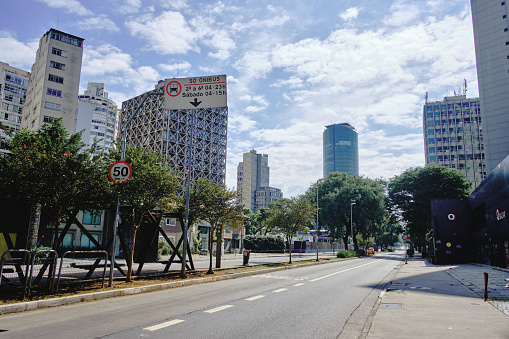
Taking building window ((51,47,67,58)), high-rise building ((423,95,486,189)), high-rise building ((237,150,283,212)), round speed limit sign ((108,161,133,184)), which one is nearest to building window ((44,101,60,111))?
building window ((51,47,67,58))

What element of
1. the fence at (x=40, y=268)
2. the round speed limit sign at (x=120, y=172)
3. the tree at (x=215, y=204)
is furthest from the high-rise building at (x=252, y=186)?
the round speed limit sign at (x=120, y=172)

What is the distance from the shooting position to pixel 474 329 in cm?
681

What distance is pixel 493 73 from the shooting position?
76.5m

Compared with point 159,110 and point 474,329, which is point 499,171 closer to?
point 474,329

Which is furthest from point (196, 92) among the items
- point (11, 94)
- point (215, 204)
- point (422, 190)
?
point (11, 94)

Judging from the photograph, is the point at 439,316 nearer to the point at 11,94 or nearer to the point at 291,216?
the point at 291,216

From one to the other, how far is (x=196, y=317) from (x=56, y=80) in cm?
7166

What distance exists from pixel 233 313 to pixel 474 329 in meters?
5.01

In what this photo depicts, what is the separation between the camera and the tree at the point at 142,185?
1298 centimetres

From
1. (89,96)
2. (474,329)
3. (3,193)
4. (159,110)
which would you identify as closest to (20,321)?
(3,193)

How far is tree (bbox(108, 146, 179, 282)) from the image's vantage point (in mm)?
12984

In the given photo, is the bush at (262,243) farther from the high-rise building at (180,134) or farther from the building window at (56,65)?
the building window at (56,65)

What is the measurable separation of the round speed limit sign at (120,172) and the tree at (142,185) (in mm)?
886

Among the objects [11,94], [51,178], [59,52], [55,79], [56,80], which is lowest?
[51,178]
